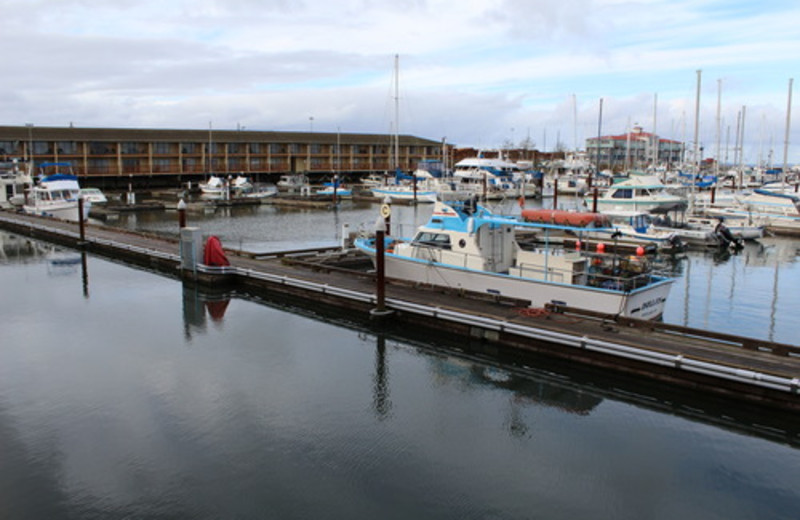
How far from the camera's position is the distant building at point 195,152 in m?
69.1

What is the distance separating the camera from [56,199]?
46344 mm

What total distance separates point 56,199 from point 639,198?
4115cm

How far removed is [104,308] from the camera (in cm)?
2183

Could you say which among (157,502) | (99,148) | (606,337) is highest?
(99,148)

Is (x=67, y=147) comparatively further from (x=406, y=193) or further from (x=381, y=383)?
(x=381, y=383)

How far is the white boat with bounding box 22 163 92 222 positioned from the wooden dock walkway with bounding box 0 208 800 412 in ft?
83.9

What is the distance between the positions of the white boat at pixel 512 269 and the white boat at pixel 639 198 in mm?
22808

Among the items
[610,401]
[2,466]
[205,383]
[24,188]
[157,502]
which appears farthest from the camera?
[24,188]

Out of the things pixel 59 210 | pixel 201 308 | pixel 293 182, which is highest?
pixel 293 182

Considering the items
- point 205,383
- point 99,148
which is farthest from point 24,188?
point 205,383

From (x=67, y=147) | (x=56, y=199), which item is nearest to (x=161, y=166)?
(x=67, y=147)

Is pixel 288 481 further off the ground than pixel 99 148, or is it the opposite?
pixel 99 148

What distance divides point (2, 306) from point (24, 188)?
35371mm

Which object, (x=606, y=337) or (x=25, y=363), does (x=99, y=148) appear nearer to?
(x=25, y=363)
